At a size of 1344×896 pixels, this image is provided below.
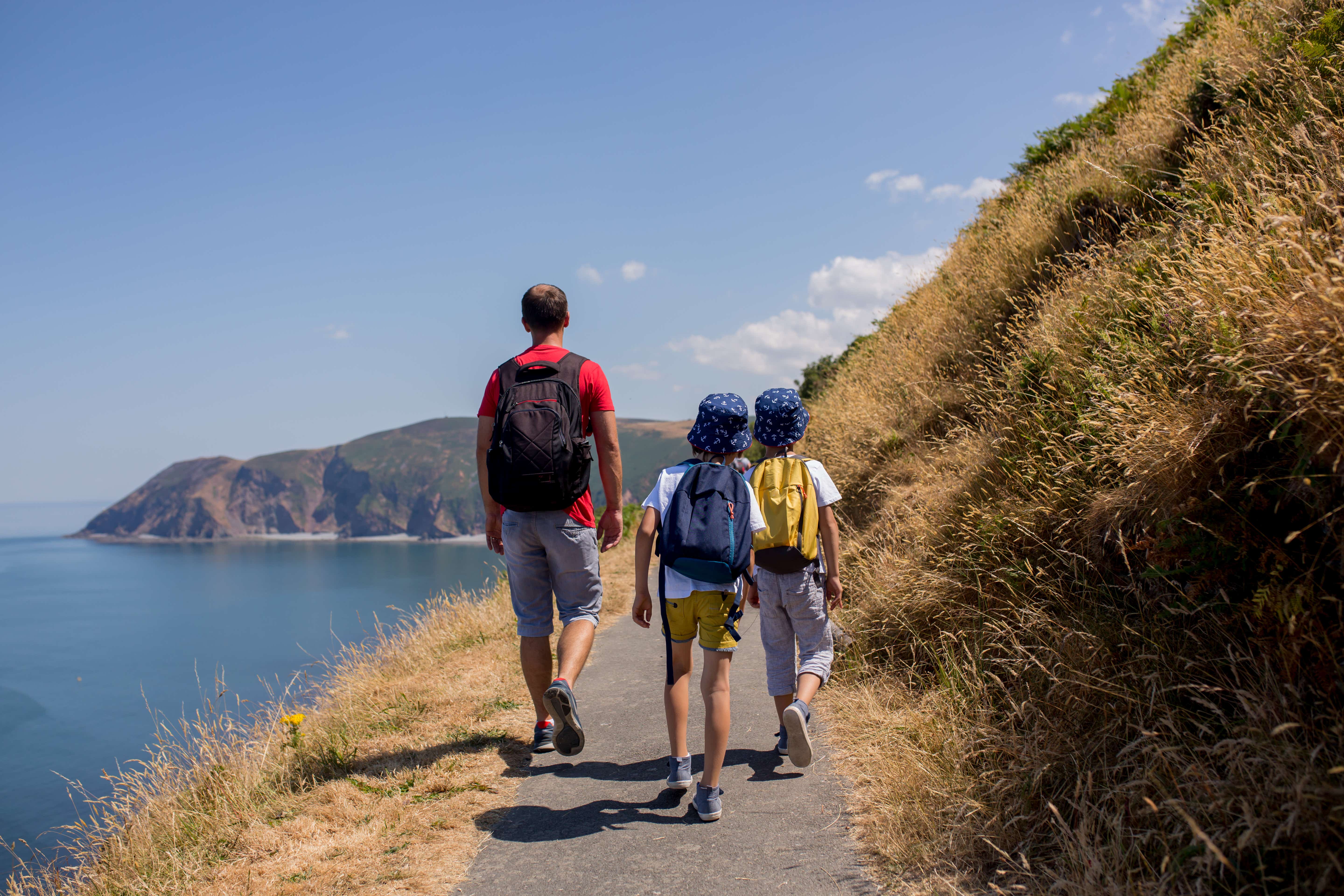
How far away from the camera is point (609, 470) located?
13.0ft

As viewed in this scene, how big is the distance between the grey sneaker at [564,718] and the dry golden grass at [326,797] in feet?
1.62

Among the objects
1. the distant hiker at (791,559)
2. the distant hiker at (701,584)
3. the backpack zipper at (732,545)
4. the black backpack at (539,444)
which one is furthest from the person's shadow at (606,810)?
the black backpack at (539,444)

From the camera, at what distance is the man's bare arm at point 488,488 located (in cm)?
389

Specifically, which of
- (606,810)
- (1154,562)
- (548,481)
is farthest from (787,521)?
(606,810)

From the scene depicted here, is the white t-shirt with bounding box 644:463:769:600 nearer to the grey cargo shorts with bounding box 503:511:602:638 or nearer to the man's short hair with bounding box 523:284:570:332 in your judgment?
the grey cargo shorts with bounding box 503:511:602:638

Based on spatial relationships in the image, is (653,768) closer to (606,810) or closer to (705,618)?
(606,810)

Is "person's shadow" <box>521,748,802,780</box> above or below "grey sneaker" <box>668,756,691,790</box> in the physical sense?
below

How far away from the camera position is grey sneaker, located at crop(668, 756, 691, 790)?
346 centimetres

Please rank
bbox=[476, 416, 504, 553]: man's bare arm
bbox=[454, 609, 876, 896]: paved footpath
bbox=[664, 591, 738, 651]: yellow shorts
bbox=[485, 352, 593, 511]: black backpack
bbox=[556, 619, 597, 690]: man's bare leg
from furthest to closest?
bbox=[476, 416, 504, 553]: man's bare arm < bbox=[556, 619, 597, 690]: man's bare leg < bbox=[485, 352, 593, 511]: black backpack < bbox=[664, 591, 738, 651]: yellow shorts < bbox=[454, 609, 876, 896]: paved footpath

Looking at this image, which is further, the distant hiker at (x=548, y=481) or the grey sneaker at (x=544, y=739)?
the grey sneaker at (x=544, y=739)

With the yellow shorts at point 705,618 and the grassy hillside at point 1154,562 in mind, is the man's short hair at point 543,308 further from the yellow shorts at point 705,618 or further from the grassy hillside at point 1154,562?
the grassy hillside at point 1154,562

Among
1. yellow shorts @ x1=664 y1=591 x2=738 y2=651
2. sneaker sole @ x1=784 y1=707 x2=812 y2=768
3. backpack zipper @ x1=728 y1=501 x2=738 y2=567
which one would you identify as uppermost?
backpack zipper @ x1=728 y1=501 x2=738 y2=567

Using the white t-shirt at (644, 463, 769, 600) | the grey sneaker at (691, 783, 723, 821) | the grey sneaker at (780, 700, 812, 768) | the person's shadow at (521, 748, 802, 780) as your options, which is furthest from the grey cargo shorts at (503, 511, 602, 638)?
the grey sneaker at (780, 700, 812, 768)

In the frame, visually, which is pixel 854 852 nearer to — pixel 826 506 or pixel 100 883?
pixel 826 506
